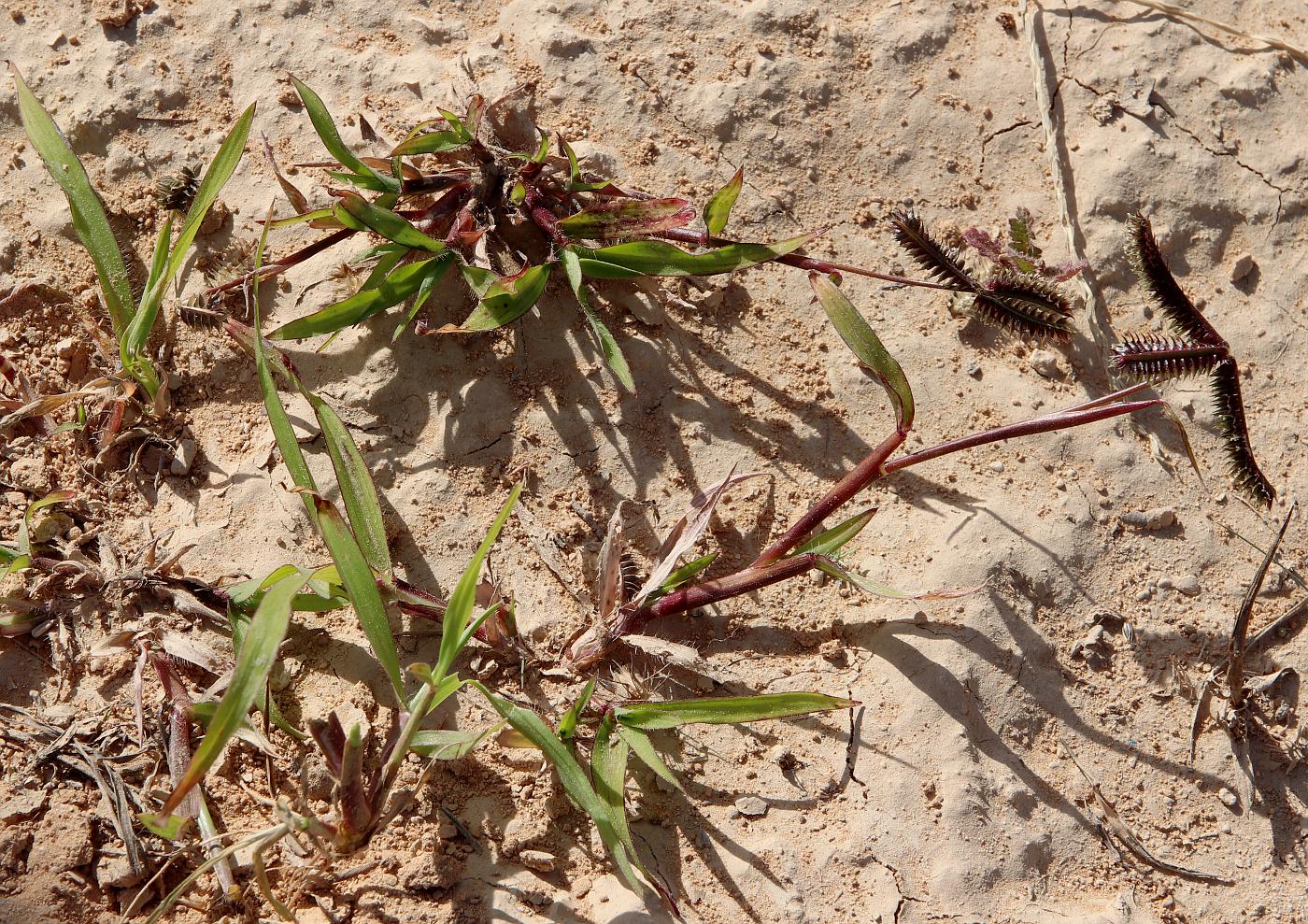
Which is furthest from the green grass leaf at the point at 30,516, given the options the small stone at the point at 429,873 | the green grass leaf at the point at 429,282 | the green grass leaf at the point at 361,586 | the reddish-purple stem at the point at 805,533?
the reddish-purple stem at the point at 805,533

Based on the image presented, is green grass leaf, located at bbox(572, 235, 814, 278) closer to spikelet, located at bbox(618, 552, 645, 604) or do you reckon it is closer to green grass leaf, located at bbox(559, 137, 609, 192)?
green grass leaf, located at bbox(559, 137, 609, 192)

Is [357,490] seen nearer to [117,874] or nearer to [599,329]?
[599,329]

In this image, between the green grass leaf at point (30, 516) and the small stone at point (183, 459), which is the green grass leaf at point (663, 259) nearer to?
the small stone at point (183, 459)

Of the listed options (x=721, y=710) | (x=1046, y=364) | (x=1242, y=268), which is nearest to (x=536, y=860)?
(x=721, y=710)

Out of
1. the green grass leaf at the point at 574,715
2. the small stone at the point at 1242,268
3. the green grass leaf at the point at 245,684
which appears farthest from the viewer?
the small stone at the point at 1242,268

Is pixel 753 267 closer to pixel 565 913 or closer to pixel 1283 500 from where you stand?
pixel 1283 500

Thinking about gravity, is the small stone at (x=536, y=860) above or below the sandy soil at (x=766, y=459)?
below

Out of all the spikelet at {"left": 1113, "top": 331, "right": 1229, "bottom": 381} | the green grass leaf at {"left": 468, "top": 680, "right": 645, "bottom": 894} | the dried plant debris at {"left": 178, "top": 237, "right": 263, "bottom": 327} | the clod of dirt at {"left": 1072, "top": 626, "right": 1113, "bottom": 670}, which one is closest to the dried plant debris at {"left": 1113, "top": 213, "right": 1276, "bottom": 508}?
the spikelet at {"left": 1113, "top": 331, "right": 1229, "bottom": 381}
